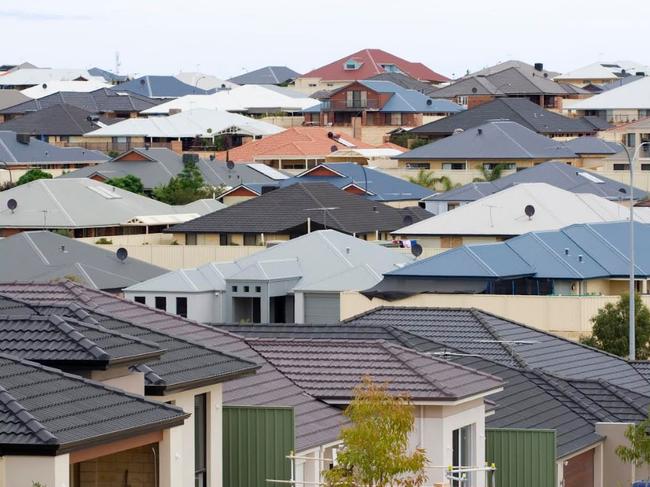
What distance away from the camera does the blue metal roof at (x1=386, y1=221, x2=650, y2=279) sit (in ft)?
195

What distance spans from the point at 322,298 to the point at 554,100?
102m

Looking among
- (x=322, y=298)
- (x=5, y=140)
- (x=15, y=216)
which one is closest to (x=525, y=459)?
(x=322, y=298)

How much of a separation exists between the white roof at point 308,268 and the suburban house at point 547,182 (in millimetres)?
19240

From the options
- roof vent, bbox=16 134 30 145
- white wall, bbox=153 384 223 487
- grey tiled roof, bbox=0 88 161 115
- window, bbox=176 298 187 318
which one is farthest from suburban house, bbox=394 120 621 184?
white wall, bbox=153 384 223 487

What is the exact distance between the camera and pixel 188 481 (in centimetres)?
2123

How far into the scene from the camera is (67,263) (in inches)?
2741

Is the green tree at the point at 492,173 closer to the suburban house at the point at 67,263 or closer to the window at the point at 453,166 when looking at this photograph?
the window at the point at 453,166

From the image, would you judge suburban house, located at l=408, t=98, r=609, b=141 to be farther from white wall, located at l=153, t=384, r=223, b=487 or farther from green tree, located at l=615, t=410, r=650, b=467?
white wall, located at l=153, t=384, r=223, b=487

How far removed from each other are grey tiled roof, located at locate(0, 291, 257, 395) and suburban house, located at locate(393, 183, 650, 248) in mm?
49034

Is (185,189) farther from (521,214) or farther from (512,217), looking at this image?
(512,217)

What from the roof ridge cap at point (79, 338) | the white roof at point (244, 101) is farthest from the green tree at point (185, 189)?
the roof ridge cap at point (79, 338)

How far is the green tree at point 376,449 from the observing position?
1941 centimetres

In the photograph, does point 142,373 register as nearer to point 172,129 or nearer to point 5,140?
point 5,140

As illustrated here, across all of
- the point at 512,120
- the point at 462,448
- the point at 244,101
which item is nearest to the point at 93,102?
the point at 244,101
